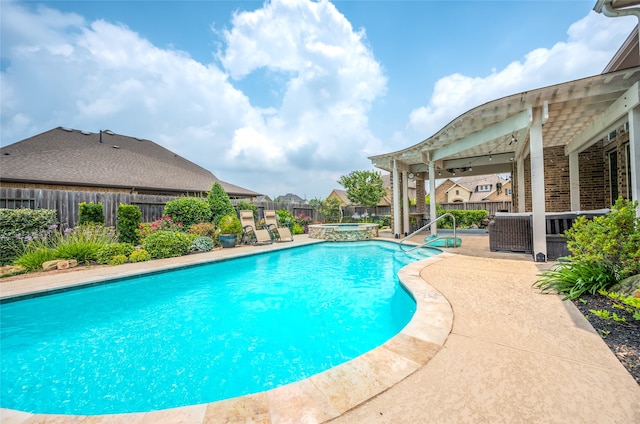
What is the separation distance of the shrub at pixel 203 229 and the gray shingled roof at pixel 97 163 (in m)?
5.96

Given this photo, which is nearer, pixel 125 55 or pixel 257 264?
pixel 257 264

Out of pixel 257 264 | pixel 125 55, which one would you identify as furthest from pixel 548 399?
pixel 125 55

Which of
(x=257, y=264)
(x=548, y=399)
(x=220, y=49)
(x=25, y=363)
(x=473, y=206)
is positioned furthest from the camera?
(x=473, y=206)

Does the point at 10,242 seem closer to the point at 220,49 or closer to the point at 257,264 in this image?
the point at 257,264

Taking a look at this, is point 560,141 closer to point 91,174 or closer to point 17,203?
point 17,203

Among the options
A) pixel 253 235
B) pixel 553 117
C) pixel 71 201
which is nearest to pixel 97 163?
pixel 71 201

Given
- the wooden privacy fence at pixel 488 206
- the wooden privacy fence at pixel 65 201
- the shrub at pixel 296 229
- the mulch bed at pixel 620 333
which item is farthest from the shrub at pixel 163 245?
the wooden privacy fence at pixel 488 206

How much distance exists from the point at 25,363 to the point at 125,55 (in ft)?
32.5

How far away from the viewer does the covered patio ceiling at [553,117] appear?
4.53 meters

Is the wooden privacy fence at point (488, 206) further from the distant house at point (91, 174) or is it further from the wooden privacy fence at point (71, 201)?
the distant house at point (91, 174)

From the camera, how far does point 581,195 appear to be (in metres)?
7.88

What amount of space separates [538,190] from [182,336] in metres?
6.73

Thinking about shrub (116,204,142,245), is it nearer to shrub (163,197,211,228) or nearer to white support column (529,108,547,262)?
shrub (163,197,211,228)

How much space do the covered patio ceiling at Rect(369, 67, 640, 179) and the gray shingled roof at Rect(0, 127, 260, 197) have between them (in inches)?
542
